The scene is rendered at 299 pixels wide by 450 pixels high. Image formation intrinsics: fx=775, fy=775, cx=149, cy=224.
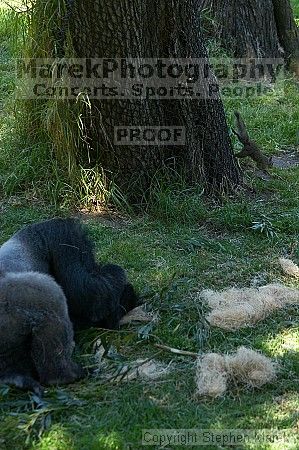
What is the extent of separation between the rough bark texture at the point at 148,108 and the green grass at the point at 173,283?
0.19m

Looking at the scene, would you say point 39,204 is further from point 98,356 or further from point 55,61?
point 98,356

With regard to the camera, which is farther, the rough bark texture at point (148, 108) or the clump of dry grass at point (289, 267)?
the rough bark texture at point (148, 108)

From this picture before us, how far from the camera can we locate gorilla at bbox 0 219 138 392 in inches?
119

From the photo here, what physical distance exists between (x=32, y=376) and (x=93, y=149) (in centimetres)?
231

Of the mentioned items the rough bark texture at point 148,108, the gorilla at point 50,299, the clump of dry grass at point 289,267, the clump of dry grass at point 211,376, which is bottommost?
the clump of dry grass at point 211,376

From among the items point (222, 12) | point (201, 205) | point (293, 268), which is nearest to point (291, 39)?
point (222, 12)

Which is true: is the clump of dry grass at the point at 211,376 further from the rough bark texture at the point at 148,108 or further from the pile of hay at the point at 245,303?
the rough bark texture at the point at 148,108

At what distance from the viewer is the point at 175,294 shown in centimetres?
397

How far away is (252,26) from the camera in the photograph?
788cm

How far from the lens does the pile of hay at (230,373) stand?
303 cm

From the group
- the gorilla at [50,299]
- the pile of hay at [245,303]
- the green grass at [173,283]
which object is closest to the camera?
the green grass at [173,283]

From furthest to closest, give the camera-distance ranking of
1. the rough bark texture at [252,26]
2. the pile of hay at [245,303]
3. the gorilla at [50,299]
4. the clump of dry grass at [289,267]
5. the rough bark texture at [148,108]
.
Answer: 1. the rough bark texture at [252,26]
2. the rough bark texture at [148,108]
3. the clump of dry grass at [289,267]
4. the pile of hay at [245,303]
5. the gorilla at [50,299]

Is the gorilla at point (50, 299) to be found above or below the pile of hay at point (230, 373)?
above

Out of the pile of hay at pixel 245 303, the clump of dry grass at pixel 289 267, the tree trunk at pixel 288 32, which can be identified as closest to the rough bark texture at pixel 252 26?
the tree trunk at pixel 288 32
